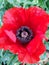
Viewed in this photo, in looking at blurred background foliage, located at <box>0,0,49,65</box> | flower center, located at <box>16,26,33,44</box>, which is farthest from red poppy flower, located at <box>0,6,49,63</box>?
blurred background foliage, located at <box>0,0,49,65</box>

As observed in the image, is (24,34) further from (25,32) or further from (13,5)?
(13,5)

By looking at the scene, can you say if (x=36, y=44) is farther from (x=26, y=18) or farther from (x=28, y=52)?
(x=26, y=18)

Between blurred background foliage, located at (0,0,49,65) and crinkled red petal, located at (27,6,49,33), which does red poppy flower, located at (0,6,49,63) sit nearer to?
crinkled red petal, located at (27,6,49,33)

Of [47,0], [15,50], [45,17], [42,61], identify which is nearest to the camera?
[15,50]

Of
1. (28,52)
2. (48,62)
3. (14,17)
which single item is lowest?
(48,62)

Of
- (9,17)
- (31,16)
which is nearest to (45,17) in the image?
(31,16)

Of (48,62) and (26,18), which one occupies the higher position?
(26,18)

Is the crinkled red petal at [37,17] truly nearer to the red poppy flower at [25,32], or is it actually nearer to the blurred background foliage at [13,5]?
the red poppy flower at [25,32]
